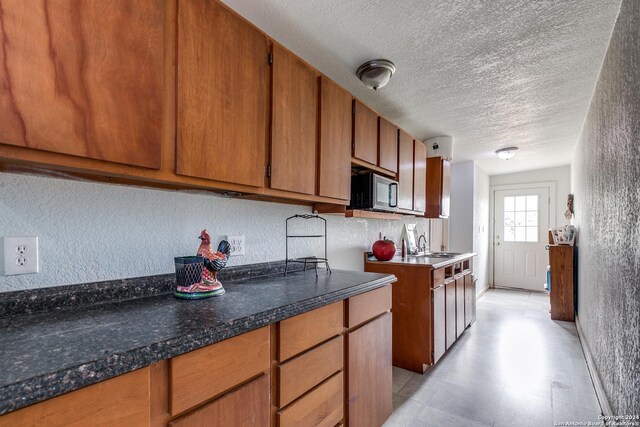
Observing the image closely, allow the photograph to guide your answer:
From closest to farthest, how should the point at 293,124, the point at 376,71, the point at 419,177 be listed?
1. the point at 293,124
2. the point at 376,71
3. the point at 419,177

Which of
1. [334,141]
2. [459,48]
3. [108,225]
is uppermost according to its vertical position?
[459,48]

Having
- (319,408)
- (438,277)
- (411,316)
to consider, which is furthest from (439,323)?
(319,408)

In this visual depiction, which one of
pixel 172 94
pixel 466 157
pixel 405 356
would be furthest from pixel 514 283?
pixel 172 94

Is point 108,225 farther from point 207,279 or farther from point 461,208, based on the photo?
point 461,208

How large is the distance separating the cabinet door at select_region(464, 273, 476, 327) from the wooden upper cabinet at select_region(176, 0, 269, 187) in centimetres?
287

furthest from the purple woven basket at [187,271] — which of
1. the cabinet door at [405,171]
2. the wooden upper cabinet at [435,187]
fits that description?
the wooden upper cabinet at [435,187]

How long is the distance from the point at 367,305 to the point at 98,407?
1.24m

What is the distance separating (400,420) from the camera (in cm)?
192

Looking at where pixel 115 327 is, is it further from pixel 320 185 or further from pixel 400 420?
pixel 400 420

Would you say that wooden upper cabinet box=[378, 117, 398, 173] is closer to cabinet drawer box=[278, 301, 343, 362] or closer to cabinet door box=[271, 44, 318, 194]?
cabinet door box=[271, 44, 318, 194]

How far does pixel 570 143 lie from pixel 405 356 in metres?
3.52

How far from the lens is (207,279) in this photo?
128 cm

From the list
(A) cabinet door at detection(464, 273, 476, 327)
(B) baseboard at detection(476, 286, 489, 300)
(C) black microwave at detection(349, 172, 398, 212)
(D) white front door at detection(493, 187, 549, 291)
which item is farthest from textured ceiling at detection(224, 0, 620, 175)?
(B) baseboard at detection(476, 286, 489, 300)

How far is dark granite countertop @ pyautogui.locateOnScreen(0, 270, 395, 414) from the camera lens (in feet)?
2.02
